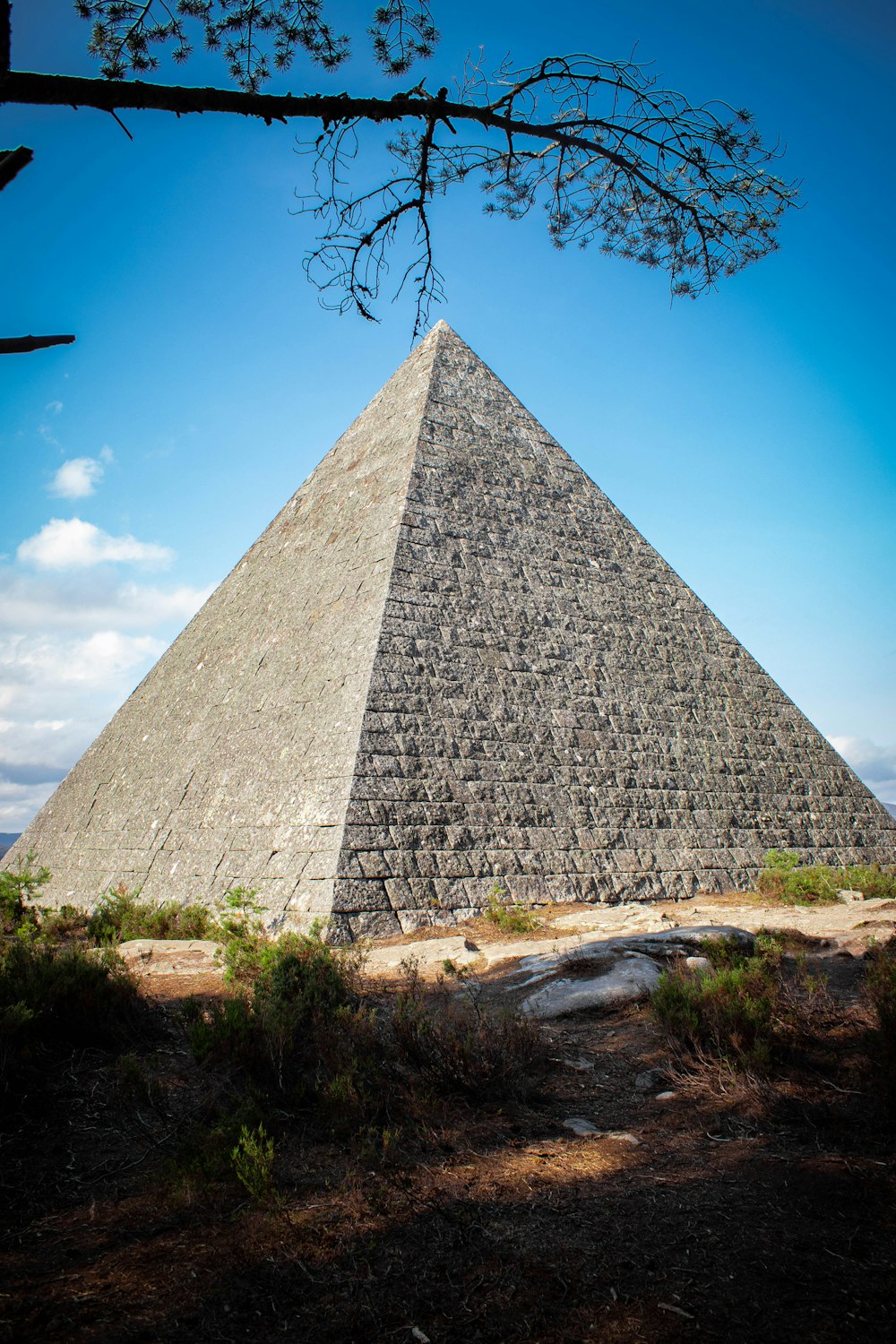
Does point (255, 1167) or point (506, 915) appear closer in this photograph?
point (255, 1167)

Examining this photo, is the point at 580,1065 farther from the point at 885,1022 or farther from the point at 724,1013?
the point at 885,1022

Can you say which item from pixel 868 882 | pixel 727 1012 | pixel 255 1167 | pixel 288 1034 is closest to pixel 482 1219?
pixel 255 1167

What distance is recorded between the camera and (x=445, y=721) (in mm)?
9703

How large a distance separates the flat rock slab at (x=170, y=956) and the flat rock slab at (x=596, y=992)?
9.46ft

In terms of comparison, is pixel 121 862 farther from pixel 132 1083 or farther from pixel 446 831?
pixel 132 1083

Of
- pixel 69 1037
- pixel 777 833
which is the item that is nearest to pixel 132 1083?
pixel 69 1037

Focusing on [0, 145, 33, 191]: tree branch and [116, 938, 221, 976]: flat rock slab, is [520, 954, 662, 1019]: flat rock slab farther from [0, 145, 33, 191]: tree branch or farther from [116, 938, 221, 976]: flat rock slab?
[0, 145, 33, 191]: tree branch

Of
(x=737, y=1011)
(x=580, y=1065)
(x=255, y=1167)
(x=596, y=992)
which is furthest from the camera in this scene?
(x=596, y=992)

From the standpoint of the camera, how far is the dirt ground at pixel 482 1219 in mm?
2279

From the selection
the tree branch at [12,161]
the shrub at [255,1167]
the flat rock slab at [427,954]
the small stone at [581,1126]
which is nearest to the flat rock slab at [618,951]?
the flat rock slab at [427,954]

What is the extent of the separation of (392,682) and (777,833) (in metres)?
6.80

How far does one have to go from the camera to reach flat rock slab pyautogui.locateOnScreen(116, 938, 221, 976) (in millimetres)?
6953

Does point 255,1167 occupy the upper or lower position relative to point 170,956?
lower

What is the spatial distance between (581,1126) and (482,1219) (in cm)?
110
